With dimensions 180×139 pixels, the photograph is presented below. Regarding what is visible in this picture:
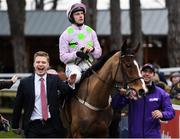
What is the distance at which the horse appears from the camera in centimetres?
801

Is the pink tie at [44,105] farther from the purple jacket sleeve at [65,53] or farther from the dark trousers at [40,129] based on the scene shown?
the purple jacket sleeve at [65,53]

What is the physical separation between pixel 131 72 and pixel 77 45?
1346 millimetres

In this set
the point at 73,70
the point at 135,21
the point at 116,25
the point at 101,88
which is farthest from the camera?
the point at 116,25

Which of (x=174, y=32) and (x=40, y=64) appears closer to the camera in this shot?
(x=40, y=64)

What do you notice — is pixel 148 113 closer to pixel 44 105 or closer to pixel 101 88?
pixel 101 88

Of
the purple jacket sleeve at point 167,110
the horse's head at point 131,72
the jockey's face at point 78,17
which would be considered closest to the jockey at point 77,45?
the jockey's face at point 78,17

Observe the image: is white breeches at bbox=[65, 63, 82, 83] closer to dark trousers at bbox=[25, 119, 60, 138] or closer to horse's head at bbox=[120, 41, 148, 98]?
horse's head at bbox=[120, 41, 148, 98]

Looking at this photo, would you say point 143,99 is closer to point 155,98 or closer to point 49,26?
point 155,98

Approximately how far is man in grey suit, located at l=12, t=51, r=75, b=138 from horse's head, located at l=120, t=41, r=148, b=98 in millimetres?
917

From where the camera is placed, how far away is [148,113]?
7906 mm

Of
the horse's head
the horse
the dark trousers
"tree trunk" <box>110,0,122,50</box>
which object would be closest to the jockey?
the horse

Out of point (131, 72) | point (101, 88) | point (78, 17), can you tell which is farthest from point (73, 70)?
point (131, 72)

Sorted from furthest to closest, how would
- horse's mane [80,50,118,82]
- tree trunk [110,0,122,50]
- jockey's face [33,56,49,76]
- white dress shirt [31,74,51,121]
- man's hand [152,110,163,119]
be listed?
tree trunk [110,0,122,50]
horse's mane [80,50,118,82]
man's hand [152,110,163,119]
white dress shirt [31,74,51,121]
jockey's face [33,56,49,76]

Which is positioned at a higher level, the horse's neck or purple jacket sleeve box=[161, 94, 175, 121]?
the horse's neck
